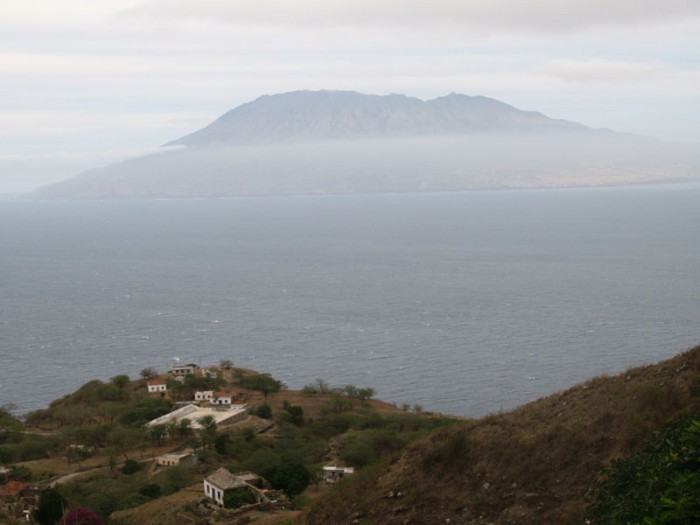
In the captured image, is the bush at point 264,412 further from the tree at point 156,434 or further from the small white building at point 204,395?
the tree at point 156,434

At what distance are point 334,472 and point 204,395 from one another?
1591 centimetres

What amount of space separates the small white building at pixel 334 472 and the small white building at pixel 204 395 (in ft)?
48.6

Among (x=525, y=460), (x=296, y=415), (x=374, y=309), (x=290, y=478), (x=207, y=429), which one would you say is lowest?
(x=296, y=415)

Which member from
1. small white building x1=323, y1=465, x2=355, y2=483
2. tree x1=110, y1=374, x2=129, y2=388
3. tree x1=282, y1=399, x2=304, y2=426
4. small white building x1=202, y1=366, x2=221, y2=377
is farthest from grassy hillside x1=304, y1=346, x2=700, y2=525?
tree x1=110, y1=374, x2=129, y2=388

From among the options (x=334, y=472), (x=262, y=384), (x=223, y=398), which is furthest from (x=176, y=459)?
(x=262, y=384)

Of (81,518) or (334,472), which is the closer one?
(81,518)

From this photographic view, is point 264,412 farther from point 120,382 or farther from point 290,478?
point 290,478

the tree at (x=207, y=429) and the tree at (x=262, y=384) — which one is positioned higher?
the tree at (x=207, y=429)

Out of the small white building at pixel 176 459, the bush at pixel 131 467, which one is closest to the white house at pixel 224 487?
the small white building at pixel 176 459

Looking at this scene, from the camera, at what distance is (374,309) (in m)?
67.8

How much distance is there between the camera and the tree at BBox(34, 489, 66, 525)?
22.9m

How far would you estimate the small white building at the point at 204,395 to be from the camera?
4100 centimetres

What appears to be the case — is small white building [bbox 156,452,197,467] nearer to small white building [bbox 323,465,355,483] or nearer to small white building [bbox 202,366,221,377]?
small white building [bbox 323,465,355,483]

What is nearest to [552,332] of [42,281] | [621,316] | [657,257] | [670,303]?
[621,316]
